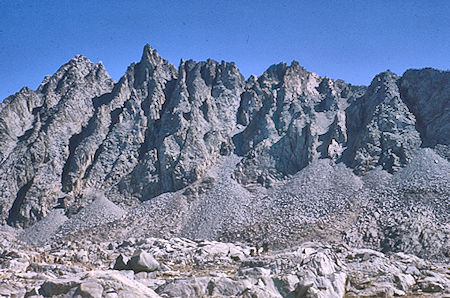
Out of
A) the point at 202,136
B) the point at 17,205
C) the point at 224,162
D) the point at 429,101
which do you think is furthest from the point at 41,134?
the point at 429,101

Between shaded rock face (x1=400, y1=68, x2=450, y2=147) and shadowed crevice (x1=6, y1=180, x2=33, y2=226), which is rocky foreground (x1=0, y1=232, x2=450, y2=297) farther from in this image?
shadowed crevice (x1=6, y1=180, x2=33, y2=226)

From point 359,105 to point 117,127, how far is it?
214ft

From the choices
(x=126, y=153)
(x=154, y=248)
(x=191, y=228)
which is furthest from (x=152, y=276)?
(x=126, y=153)

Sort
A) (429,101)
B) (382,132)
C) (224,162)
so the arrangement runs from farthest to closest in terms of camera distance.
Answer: (224,162), (429,101), (382,132)

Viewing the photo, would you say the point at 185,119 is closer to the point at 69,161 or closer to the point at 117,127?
the point at 117,127

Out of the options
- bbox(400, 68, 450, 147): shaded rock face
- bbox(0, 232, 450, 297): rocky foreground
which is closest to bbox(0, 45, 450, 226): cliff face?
bbox(400, 68, 450, 147): shaded rock face

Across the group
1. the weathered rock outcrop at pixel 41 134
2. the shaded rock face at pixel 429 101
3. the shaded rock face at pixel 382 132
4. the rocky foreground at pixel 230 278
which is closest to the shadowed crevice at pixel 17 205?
the weathered rock outcrop at pixel 41 134

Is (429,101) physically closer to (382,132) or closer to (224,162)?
(382,132)

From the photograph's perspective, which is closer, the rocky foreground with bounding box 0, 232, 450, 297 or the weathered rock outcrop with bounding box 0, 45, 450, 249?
the rocky foreground with bounding box 0, 232, 450, 297

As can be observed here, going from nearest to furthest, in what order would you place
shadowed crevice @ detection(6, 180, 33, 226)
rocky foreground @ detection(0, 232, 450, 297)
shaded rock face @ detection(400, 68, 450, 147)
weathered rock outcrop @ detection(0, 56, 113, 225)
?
rocky foreground @ detection(0, 232, 450, 297) → shaded rock face @ detection(400, 68, 450, 147) → shadowed crevice @ detection(6, 180, 33, 226) → weathered rock outcrop @ detection(0, 56, 113, 225)

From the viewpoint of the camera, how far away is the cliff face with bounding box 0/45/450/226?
240 ft

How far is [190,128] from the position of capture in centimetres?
8450

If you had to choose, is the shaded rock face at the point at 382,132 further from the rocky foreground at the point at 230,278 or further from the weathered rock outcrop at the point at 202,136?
the rocky foreground at the point at 230,278

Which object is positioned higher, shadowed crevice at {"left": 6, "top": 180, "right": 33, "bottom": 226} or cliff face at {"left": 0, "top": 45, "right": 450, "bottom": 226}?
cliff face at {"left": 0, "top": 45, "right": 450, "bottom": 226}
